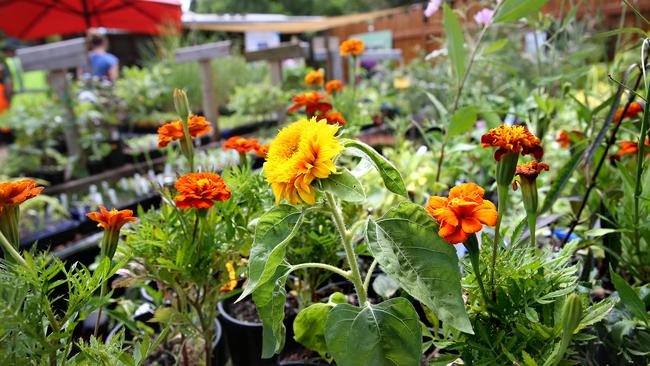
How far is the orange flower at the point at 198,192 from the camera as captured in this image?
739 mm

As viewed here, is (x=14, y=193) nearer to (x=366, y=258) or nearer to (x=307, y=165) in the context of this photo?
(x=307, y=165)

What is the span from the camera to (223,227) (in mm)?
914

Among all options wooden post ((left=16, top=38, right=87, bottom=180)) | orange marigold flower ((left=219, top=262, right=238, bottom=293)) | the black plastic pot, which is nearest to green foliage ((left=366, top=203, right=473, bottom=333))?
orange marigold flower ((left=219, top=262, right=238, bottom=293))

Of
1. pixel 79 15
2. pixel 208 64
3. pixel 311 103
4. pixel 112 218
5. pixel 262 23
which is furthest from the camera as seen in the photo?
pixel 262 23

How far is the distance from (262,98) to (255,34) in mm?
4380

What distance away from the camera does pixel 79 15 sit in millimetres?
5055

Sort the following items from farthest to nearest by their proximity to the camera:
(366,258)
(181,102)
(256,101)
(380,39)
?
(380,39) → (256,101) → (366,258) → (181,102)

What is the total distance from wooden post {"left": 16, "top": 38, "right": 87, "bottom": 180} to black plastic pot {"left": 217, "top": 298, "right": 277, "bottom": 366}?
2.07 m

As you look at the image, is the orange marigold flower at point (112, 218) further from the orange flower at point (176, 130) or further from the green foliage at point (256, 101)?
the green foliage at point (256, 101)

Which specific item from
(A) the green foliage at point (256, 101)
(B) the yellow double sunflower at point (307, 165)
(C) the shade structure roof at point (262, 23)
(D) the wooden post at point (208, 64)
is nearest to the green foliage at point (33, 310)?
(B) the yellow double sunflower at point (307, 165)

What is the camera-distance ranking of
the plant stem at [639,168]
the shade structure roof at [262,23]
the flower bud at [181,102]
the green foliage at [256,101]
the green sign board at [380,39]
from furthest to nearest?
the shade structure roof at [262,23] → the green sign board at [380,39] → the green foliage at [256,101] → the flower bud at [181,102] → the plant stem at [639,168]

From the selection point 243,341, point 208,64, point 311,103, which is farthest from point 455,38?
point 208,64

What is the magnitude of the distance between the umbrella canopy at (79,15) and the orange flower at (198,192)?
4955 millimetres

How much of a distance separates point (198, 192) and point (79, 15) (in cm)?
522
